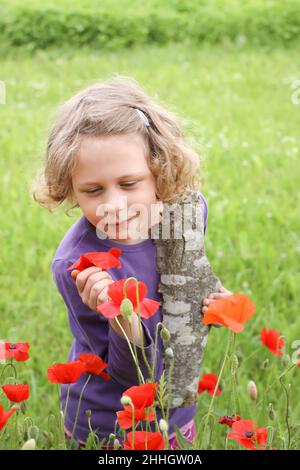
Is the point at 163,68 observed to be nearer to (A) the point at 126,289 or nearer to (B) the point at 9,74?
(B) the point at 9,74

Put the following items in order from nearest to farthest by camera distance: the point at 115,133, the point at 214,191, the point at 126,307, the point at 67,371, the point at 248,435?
the point at 126,307
the point at 248,435
the point at 67,371
the point at 115,133
the point at 214,191

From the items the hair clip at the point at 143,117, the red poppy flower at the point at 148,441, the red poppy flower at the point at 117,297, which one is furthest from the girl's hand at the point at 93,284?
the hair clip at the point at 143,117

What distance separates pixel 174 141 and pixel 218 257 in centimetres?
116

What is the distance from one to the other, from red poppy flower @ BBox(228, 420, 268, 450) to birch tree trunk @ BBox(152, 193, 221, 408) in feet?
1.06

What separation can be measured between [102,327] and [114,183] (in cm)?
29

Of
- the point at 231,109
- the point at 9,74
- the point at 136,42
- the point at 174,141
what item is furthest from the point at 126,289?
the point at 136,42

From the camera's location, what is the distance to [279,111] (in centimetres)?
449

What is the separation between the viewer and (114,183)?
1.29 meters

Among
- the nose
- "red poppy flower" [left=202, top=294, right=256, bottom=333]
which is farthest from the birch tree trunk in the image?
"red poppy flower" [left=202, top=294, right=256, bottom=333]

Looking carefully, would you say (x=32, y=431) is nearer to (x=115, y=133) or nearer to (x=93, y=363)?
(x=93, y=363)

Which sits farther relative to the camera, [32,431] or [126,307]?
[32,431]

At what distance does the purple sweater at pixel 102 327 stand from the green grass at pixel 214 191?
0.24 m

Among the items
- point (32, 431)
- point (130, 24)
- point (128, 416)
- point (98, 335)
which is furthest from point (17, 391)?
point (130, 24)

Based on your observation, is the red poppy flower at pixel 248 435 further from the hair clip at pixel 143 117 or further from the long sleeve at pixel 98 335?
the hair clip at pixel 143 117
